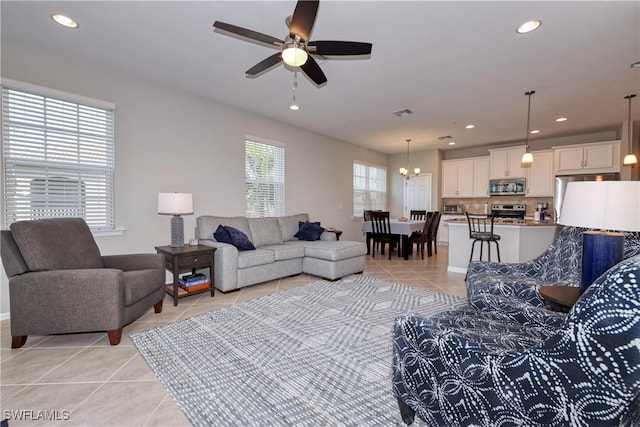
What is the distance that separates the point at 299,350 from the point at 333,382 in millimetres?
451

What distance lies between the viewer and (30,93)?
280 cm

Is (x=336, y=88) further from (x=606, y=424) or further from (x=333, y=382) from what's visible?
(x=606, y=424)

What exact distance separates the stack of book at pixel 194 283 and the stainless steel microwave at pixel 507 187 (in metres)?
6.99

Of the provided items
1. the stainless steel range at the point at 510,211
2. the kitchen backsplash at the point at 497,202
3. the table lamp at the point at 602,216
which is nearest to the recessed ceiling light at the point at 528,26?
the table lamp at the point at 602,216

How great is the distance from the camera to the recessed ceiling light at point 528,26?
240cm

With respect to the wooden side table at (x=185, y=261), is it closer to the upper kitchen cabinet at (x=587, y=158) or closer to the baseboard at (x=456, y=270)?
the baseboard at (x=456, y=270)

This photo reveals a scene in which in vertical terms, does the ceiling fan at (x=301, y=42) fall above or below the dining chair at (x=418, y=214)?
A: above

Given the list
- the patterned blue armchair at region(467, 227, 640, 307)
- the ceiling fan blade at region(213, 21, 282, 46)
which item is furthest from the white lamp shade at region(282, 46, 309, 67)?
→ the patterned blue armchair at region(467, 227, 640, 307)

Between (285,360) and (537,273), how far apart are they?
238cm

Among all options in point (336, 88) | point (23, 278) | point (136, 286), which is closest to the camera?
point (23, 278)

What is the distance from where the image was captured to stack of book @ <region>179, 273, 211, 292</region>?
3.26 meters

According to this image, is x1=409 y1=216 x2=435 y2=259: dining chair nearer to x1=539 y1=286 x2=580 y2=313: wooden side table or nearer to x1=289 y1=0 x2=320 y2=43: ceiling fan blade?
x1=539 y1=286 x2=580 y2=313: wooden side table

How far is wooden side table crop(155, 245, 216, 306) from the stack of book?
0.12 feet

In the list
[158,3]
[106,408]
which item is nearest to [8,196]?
[158,3]
